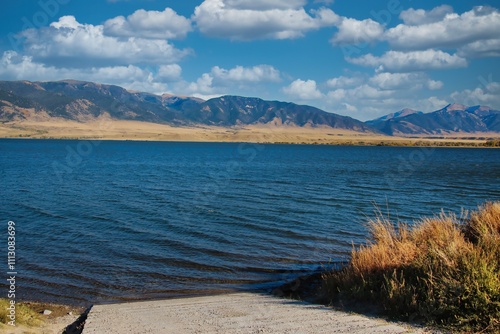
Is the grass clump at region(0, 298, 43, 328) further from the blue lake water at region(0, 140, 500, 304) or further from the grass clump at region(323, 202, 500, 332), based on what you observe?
the grass clump at region(323, 202, 500, 332)

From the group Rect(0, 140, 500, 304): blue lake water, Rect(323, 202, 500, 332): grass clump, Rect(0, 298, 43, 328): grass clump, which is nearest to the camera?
Rect(323, 202, 500, 332): grass clump

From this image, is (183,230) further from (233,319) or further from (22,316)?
(233,319)

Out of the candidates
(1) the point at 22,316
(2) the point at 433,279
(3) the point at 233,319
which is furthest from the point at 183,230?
(2) the point at 433,279

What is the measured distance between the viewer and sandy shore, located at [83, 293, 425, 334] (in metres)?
8.62

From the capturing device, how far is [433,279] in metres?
9.35

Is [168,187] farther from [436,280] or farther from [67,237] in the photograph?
[436,280]

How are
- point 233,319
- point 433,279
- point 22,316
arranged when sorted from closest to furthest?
point 433,279, point 233,319, point 22,316

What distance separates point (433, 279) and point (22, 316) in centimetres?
935

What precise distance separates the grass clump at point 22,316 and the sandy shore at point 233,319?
130 cm

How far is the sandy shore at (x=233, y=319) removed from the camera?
8625mm

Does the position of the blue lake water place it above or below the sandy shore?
below

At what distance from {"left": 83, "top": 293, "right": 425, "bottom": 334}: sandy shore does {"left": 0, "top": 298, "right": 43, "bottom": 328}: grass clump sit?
130cm

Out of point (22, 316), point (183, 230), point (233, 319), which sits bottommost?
point (183, 230)

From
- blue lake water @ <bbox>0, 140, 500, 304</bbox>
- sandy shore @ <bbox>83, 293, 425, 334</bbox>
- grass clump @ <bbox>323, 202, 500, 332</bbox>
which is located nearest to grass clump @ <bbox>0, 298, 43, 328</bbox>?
sandy shore @ <bbox>83, 293, 425, 334</bbox>
